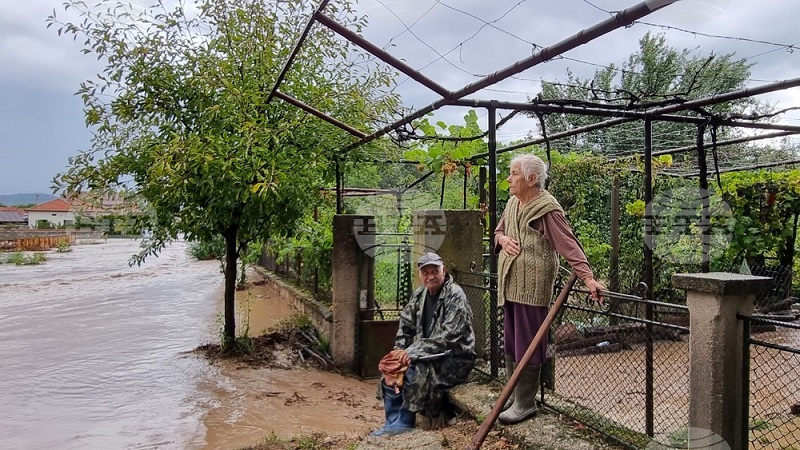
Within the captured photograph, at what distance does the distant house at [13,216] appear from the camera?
206 feet

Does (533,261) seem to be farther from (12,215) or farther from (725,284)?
(12,215)

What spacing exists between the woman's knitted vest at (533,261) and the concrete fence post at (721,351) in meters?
0.85

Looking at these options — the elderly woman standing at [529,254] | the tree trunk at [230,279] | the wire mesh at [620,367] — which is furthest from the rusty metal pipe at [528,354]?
the tree trunk at [230,279]

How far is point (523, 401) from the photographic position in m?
3.47

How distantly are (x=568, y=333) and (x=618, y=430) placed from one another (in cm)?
348

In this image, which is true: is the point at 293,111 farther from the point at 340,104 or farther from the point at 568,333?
the point at 568,333

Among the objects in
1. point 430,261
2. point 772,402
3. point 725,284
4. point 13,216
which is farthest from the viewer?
point 13,216

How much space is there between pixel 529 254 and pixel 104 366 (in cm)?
665

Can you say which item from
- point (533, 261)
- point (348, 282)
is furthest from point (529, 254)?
point (348, 282)

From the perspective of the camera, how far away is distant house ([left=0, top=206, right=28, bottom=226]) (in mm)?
62681

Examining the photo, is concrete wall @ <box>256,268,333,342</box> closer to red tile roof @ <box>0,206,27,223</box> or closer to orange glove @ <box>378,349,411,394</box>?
orange glove @ <box>378,349,411,394</box>

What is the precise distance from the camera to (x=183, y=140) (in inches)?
243

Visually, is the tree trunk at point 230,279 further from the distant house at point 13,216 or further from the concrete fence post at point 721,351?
the distant house at point 13,216

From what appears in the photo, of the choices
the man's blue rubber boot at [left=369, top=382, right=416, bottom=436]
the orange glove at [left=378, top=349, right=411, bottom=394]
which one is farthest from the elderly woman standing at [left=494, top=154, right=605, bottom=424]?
the man's blue rubber boot at [left=369, top=382, right=416, bottom=436]
